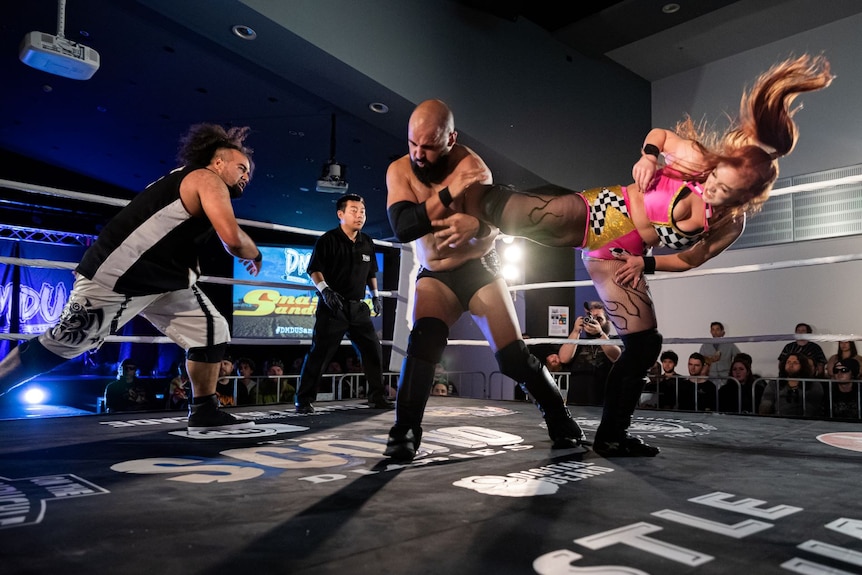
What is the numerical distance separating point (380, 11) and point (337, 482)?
4727 millimetres

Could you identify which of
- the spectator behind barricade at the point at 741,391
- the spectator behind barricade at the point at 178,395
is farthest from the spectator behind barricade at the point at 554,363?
the spectator behind barricade at the point at 178,395

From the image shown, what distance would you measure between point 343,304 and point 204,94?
4.44 metres

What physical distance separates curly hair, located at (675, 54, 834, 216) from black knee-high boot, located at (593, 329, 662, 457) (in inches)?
18.4

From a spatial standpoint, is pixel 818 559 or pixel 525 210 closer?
pixel 818 559

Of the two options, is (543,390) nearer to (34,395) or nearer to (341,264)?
(341,264)

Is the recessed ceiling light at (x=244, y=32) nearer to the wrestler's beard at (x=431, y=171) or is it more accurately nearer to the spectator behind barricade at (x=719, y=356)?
the wrestler's beard at (x=431, y=171)

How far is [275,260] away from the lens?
11.5 metres

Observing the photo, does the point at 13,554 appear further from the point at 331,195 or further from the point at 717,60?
the point at 331,195

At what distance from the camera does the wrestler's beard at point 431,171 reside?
1.89 m

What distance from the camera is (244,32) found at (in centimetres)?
473

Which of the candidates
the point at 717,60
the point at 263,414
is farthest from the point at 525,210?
the point at 717,60

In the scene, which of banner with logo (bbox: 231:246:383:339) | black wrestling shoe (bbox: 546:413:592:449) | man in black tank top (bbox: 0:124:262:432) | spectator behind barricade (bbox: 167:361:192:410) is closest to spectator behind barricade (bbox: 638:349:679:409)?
black wrestling shoe (bbox: 546:413:592:449)

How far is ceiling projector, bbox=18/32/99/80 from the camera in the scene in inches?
131

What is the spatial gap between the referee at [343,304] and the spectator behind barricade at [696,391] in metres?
2.94
